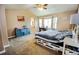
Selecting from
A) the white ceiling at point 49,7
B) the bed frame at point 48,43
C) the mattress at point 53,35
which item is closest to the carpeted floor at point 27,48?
the bed frame at point 48,43

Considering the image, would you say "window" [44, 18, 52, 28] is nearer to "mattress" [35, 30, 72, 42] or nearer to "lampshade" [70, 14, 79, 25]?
"mattress" [35, 30, 72, 42]

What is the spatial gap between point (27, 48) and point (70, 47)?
768 millimetres

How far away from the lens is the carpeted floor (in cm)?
180

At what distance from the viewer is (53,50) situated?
181 cm

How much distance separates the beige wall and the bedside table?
0.76 metres

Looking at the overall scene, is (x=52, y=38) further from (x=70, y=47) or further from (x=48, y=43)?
(x=70, y=47)

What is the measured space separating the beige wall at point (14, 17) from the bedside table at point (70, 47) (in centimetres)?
76

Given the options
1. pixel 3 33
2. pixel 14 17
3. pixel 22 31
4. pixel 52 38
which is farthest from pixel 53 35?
pixel 3 33

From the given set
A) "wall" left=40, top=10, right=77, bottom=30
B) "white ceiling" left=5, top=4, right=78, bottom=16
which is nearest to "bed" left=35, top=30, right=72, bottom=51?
"wall" left=40, top=10, right=77, bottom=30

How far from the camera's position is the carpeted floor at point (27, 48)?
1.80 meters

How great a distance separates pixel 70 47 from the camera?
5.78ft

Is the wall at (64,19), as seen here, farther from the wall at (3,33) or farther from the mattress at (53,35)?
the wall at (3,33)
